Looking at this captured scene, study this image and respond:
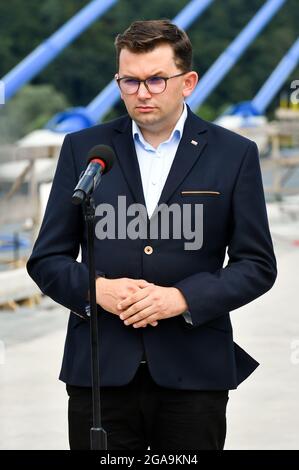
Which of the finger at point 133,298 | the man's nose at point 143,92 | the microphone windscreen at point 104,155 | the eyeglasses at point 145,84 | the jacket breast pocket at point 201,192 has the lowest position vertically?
the finger at point 133,298

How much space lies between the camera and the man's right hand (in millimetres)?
3219

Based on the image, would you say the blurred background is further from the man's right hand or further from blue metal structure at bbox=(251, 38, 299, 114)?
the man's right hand

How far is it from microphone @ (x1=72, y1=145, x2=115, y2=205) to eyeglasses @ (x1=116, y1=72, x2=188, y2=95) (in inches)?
7.6

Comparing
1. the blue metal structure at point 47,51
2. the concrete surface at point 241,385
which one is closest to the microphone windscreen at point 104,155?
the concrete surface at point 241,385

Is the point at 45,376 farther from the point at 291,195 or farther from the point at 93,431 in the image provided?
the point at 291,195

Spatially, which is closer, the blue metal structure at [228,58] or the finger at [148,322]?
the finger at [148,322]

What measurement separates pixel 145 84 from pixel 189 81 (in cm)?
15

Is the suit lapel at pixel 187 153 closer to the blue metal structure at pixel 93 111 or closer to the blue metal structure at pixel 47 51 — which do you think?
the blue metal structure at pixel 93 111

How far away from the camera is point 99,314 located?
133 inches

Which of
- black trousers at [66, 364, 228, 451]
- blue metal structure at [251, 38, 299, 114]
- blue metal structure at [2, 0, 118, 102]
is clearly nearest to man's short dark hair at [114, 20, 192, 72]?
black trousers at [66, 364, 228, 451]

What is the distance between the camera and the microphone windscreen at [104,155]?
3053 millimetres
